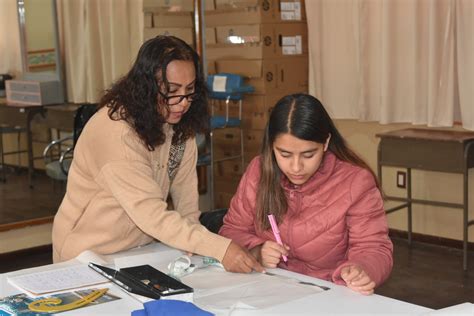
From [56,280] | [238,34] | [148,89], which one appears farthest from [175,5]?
[56,280]

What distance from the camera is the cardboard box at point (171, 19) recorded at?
17.4ft

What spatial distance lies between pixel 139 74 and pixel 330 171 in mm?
614

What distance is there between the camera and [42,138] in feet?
16.2

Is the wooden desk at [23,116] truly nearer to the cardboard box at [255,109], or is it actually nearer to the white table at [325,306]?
the cardboard box at [255,109]

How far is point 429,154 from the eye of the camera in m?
4.46

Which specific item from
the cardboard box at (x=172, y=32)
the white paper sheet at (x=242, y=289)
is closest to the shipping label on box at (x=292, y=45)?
the cardboard box at (x=172, y=32)

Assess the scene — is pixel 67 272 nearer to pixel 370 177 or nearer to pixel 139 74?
pixel 139 74

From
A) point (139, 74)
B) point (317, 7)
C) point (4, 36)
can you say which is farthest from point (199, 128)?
point (317, 7)

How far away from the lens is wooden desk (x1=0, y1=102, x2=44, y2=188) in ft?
15.8

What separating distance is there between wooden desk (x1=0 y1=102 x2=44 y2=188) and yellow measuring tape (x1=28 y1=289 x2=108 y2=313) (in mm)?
3264

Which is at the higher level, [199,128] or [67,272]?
[199,128]

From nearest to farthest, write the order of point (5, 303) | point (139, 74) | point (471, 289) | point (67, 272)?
point (5, 303), point (67, 272), point (139, 74), point (471, 289)

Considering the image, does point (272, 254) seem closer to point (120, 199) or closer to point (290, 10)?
point (120, 199)

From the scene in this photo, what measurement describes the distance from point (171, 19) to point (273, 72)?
837 mm
